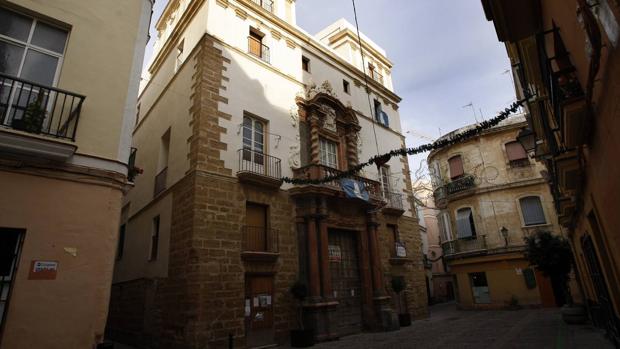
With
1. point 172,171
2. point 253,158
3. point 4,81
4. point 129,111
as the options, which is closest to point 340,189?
point 253,158

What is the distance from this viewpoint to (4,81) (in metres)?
5.40

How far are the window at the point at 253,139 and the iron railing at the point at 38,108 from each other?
237 inches

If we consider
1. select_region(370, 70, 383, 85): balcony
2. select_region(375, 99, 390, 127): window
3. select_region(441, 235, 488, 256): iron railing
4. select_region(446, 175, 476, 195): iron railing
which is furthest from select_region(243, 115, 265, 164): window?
select_region(441, 235, 488, 256): iron railing

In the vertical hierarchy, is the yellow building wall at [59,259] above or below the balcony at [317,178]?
below

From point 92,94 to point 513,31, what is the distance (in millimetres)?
7180

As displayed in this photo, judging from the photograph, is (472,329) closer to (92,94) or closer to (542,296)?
(542,296)

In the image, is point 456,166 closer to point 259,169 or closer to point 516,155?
point 516,155

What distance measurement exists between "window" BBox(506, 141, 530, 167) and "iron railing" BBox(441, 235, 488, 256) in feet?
16.1

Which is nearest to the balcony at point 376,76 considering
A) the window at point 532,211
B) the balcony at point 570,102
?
the window at point 532,211

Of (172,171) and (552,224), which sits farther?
(552,224)

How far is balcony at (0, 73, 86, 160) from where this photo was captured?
512 centimetres

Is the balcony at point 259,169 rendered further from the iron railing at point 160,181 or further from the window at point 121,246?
the window at point 121,246

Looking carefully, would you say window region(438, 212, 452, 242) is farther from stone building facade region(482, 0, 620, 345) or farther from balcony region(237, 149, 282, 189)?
stone building facade region(482, 0, 620, 345)

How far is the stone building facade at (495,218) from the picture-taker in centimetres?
1970
